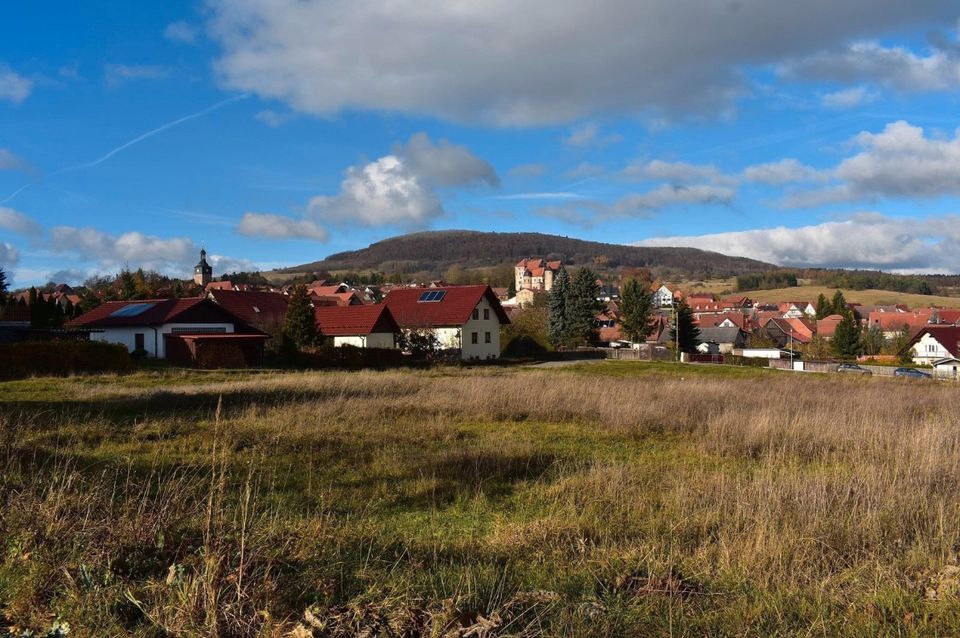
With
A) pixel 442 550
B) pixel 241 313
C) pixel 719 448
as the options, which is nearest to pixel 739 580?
pixel 442 550

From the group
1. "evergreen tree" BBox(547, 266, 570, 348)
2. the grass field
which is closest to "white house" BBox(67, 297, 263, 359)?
the grass field

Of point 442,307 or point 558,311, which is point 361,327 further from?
point 558,311

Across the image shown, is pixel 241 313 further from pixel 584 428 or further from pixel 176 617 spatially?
pixel 176 617

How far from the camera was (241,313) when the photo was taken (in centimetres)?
4684

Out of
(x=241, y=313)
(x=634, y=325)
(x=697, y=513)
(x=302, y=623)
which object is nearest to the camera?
(x=302, y=623)

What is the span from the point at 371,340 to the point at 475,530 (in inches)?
1514

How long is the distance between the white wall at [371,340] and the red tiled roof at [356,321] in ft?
1.10

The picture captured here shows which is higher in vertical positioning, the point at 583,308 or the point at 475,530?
the point at 583,308

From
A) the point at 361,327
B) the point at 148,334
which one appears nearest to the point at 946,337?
the point at 361,327

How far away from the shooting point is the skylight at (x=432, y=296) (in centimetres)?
5119

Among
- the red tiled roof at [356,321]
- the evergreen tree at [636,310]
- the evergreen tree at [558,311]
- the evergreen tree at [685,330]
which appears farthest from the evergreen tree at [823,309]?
the red tiled roof at [356,321]

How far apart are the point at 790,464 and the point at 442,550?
20.8ft

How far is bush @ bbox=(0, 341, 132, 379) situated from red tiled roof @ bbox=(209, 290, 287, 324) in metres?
15.1

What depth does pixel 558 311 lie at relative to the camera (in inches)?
2660
